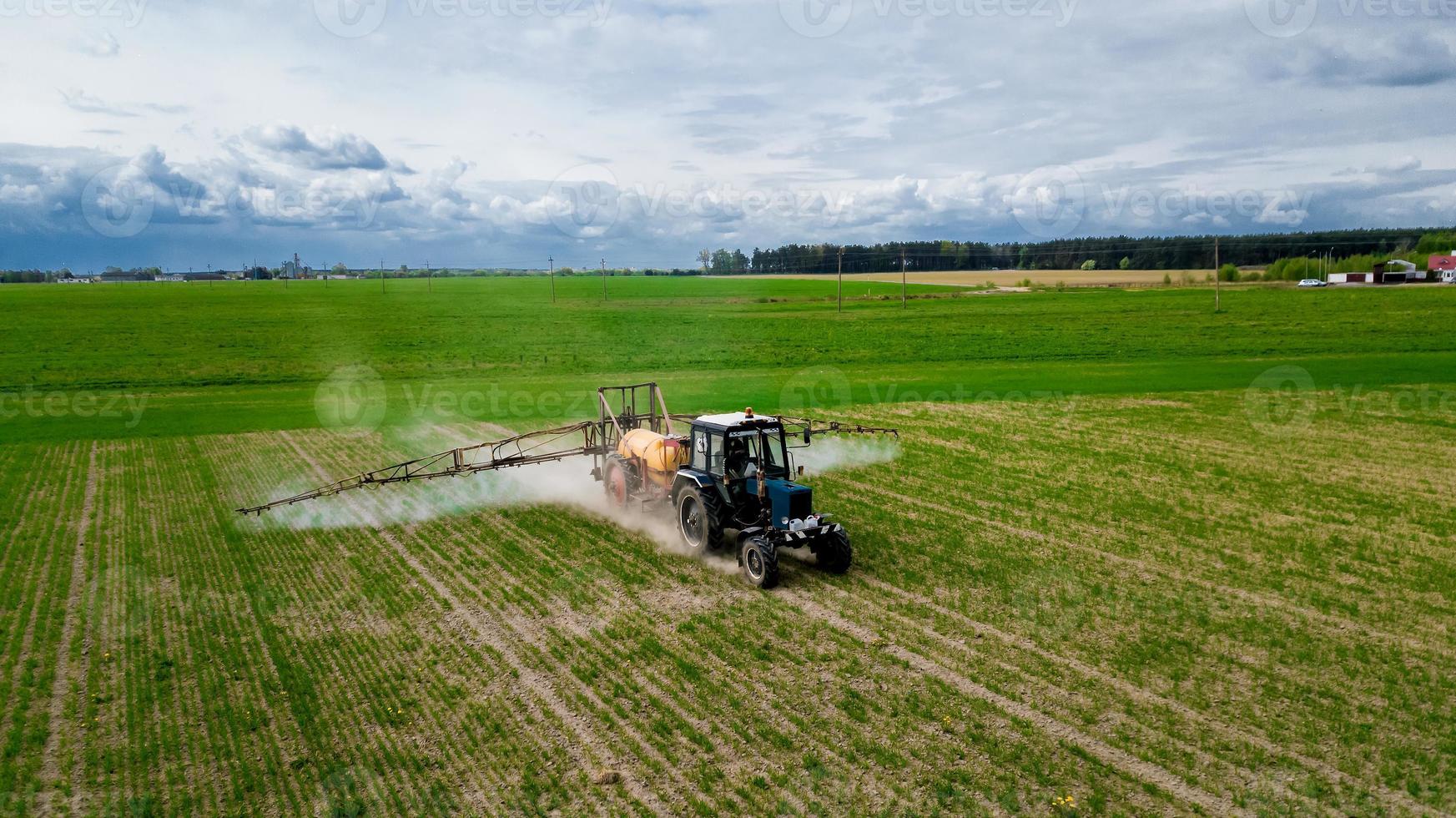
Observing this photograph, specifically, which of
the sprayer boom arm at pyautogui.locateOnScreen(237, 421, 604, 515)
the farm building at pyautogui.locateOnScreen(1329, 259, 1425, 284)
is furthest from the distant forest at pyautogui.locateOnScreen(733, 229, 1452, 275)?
the sprayer boom arm at pyautogui.locateOnScreen(237, 421, 604, 515)

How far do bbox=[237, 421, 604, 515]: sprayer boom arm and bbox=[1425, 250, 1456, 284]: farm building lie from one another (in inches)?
5082

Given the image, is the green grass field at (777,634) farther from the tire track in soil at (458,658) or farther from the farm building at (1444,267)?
the farm building at (1444,267)

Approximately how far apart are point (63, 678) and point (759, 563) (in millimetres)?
9786

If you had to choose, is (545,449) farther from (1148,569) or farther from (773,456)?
(1148,569)

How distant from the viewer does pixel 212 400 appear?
37.0 m

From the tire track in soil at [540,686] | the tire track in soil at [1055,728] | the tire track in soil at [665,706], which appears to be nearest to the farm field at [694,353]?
the tire track in soil at [540,686]

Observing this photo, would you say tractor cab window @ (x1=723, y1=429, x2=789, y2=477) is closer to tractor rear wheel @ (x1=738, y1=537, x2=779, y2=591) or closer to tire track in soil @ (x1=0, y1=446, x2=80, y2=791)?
tractor rear wheel @ (x1=738, y1=537, x2=779, y2=591)

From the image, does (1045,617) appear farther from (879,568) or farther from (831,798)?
(831,798)

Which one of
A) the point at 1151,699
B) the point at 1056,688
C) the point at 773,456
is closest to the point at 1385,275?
the point at 773,456

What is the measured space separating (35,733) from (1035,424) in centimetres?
2610

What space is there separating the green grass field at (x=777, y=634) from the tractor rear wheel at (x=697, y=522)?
52 centimetres

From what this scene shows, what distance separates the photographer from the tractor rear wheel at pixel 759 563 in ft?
46.2

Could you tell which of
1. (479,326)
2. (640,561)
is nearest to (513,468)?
(640,561)

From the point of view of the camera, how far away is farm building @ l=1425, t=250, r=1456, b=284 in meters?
111
